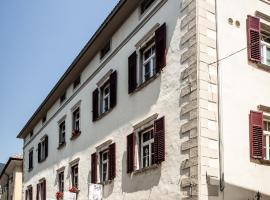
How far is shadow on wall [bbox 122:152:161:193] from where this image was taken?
14211mm

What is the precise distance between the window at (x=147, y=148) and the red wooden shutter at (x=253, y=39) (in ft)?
12.4

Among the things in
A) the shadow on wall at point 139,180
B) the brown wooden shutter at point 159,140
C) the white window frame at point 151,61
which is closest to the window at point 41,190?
the shadow on wall at point 139,180

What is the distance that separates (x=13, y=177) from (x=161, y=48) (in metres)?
29.0

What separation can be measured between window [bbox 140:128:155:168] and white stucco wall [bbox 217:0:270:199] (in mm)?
2888

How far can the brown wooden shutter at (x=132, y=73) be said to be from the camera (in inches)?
648

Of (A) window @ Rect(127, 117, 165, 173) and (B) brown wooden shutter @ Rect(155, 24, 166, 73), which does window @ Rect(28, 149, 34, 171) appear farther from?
(B) brown wooden shutter @ Rect(155, 24, 166, 73)

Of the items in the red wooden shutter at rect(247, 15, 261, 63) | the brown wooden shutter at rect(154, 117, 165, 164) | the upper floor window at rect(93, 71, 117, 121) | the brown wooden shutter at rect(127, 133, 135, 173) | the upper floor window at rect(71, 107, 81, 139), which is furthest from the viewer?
the upper floor window at rect(71, 107, 81, 139)

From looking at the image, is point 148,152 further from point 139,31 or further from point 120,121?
point 139,31

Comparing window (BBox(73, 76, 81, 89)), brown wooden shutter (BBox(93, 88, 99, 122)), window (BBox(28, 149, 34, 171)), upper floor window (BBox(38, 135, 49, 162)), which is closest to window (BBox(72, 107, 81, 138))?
window (BBox(73, 76, 81, 89))

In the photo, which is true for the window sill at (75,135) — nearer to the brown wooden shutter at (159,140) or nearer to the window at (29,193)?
the brown wooden shutter at (159,140)

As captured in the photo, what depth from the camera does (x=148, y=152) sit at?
1523 cm

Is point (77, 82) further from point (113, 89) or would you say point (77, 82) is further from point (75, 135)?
point (113, 89)

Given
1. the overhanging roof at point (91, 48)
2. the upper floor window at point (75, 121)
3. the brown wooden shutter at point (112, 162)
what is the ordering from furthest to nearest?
the upper floor window at point (75, 121)
the overhanging roof at point (91, 48)
the brown wooden shutter at point (112, 162)

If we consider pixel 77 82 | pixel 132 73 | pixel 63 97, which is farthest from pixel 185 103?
pixel 63 97
